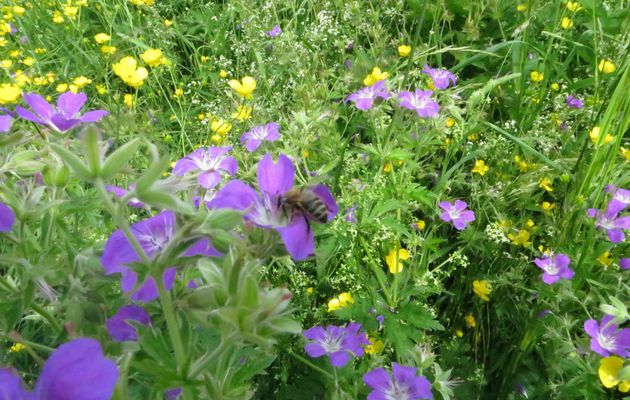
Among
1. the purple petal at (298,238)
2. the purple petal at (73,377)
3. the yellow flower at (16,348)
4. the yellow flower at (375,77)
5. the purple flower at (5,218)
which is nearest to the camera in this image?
the purple petal at (73,377)

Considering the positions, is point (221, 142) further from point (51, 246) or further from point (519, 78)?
point (519, 78)

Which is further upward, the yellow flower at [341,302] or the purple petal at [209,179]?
the purple petal at [209,179]

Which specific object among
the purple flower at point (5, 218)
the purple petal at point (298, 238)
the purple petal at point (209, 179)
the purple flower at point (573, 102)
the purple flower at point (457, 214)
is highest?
the purple petal at point (298, 238)

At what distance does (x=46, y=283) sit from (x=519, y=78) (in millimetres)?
2081

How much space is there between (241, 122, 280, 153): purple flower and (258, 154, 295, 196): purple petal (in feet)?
3.06

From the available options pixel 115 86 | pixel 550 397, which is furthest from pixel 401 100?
pixel 115 86

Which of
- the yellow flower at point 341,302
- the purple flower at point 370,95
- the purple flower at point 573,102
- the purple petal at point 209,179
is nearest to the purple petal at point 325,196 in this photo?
the purple petal at point 209,179

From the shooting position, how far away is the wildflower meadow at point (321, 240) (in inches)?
27.0

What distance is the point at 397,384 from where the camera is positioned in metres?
1.29

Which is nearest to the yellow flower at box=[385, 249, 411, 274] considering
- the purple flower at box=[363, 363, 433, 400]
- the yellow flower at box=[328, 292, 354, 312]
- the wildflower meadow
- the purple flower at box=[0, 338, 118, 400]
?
the wildflower meadow

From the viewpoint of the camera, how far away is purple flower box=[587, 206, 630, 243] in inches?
64.1

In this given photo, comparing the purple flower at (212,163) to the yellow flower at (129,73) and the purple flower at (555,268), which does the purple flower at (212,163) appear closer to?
the yellow flower at (129,73)

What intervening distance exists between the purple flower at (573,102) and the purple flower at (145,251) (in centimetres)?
187

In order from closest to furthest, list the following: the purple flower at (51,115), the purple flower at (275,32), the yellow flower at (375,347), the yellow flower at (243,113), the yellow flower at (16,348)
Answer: the purple flower at (51,115) → the yellow flower at (16,348) → the yellow flower at (375,347) → the yellow flower at (243,113) → the purple flower at (275,32)
